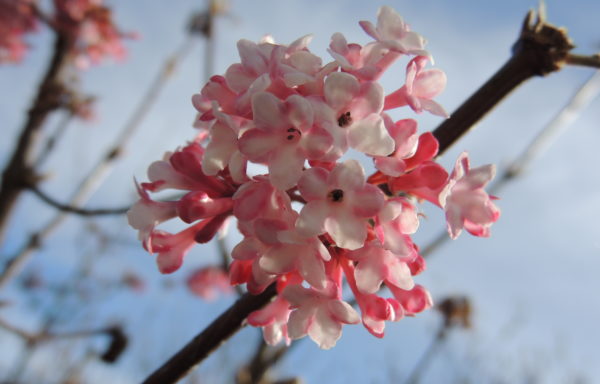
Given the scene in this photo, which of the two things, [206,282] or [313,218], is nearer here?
[313,218]

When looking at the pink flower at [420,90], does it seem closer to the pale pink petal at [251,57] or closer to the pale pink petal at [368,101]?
the pale pink petal at [368,101]

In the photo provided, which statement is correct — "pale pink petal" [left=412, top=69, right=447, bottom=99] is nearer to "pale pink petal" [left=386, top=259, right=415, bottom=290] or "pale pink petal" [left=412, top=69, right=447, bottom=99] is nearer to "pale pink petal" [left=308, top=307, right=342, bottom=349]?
"pale pink petal" [left=386, top=259, right=415, bottom=290]

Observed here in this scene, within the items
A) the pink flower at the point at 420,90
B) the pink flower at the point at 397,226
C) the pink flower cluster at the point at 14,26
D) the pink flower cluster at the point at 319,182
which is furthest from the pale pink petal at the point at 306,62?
the pink flower cluster at the point at 14,26

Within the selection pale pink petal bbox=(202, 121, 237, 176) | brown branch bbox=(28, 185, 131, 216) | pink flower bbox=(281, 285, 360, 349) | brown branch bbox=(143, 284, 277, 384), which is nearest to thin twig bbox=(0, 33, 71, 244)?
brown branch bbox=(28, 185, 131, 216)

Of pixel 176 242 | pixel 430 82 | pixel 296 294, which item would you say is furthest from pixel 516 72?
pixel 176 242

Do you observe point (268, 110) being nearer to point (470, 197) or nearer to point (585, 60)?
point (470, 197)

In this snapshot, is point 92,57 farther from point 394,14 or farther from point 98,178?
point 394,14
